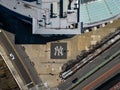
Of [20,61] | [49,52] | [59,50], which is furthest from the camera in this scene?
[20,61]

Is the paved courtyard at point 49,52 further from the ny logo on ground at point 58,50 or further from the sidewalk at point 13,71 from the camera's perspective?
the sidewalk at point 13,71

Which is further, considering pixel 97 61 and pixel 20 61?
pixel 20 61

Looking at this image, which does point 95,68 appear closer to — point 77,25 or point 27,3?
point 77,25

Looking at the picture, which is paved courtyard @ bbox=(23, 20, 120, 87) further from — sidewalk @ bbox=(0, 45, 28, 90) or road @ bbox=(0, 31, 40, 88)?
sidewalk @ bbox=(0, 45, 28, 90)

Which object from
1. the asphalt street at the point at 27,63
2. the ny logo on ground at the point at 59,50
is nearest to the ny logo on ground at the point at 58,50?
the ny logo on ground at the point at 59,50

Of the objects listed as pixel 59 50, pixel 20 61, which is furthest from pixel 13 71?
pixel 59 50

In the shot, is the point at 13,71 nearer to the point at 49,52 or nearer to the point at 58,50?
the point at 49,52
